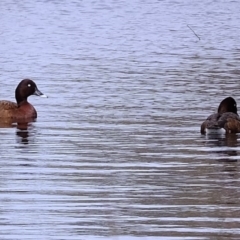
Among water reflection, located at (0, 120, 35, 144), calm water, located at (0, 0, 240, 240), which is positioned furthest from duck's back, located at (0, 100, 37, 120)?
calm water, located at (0, 0, 240, 240)

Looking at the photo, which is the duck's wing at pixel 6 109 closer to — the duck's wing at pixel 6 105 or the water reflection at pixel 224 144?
the duck's wing at pixel 6 105

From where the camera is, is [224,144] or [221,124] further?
[221,124]

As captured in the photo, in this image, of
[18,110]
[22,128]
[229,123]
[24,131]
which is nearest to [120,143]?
[229,123]

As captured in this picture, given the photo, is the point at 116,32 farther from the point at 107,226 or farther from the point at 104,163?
the point at 107,226

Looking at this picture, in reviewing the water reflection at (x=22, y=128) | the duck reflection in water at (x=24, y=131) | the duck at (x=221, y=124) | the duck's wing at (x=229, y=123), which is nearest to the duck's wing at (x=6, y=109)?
the water reflection at (x=22, y=128)

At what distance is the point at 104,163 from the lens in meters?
12.1

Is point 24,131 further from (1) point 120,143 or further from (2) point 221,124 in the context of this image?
(2) point 221,124

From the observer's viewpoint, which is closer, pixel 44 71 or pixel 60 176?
pixel 60 176

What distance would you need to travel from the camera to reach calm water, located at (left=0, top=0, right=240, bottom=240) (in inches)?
345

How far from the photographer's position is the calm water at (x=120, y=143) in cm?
877

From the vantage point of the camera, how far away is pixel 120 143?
546 inches

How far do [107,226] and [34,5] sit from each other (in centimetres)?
4184

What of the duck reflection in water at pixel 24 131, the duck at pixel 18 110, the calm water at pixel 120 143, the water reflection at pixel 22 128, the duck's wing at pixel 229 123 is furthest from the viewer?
the duck at pixel 18 110

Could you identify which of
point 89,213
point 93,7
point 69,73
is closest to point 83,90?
point 69,73
